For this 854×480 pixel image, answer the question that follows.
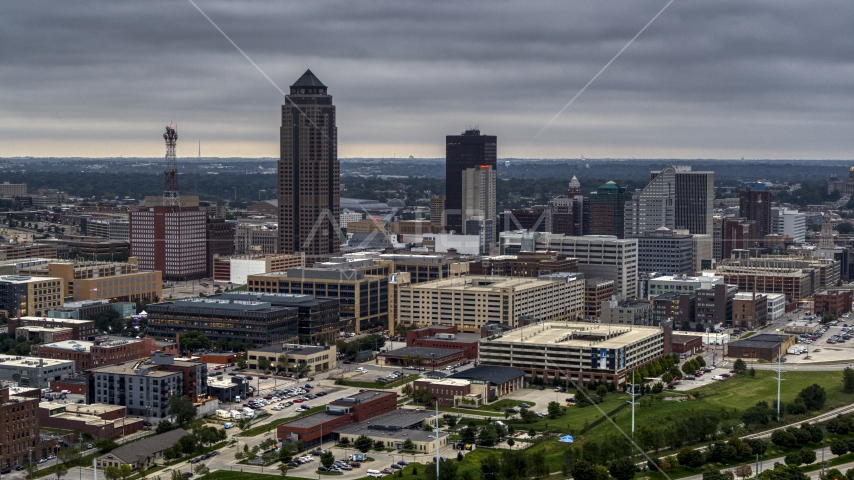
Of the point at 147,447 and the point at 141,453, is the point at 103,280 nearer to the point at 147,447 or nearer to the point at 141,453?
the point at 147,447

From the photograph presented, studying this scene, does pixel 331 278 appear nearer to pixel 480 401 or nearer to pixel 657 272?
pixel 480 401

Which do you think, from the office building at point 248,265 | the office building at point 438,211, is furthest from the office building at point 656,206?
the office building at point 248,265

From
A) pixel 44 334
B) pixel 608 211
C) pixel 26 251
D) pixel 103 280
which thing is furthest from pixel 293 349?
pixel 608 211

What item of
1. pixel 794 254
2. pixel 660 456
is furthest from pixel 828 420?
pixel 794 254

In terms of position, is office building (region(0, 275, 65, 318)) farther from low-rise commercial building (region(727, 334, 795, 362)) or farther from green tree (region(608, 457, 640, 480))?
green tree (region(608, 457, 640, 480))

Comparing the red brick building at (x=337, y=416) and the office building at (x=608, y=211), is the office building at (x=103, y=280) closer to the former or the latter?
the red brick building at (x=337, y=416)

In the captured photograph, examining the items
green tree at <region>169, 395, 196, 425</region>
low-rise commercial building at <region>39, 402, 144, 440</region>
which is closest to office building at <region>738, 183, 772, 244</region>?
green tree at <region>169, 395, 196, 425</region>
